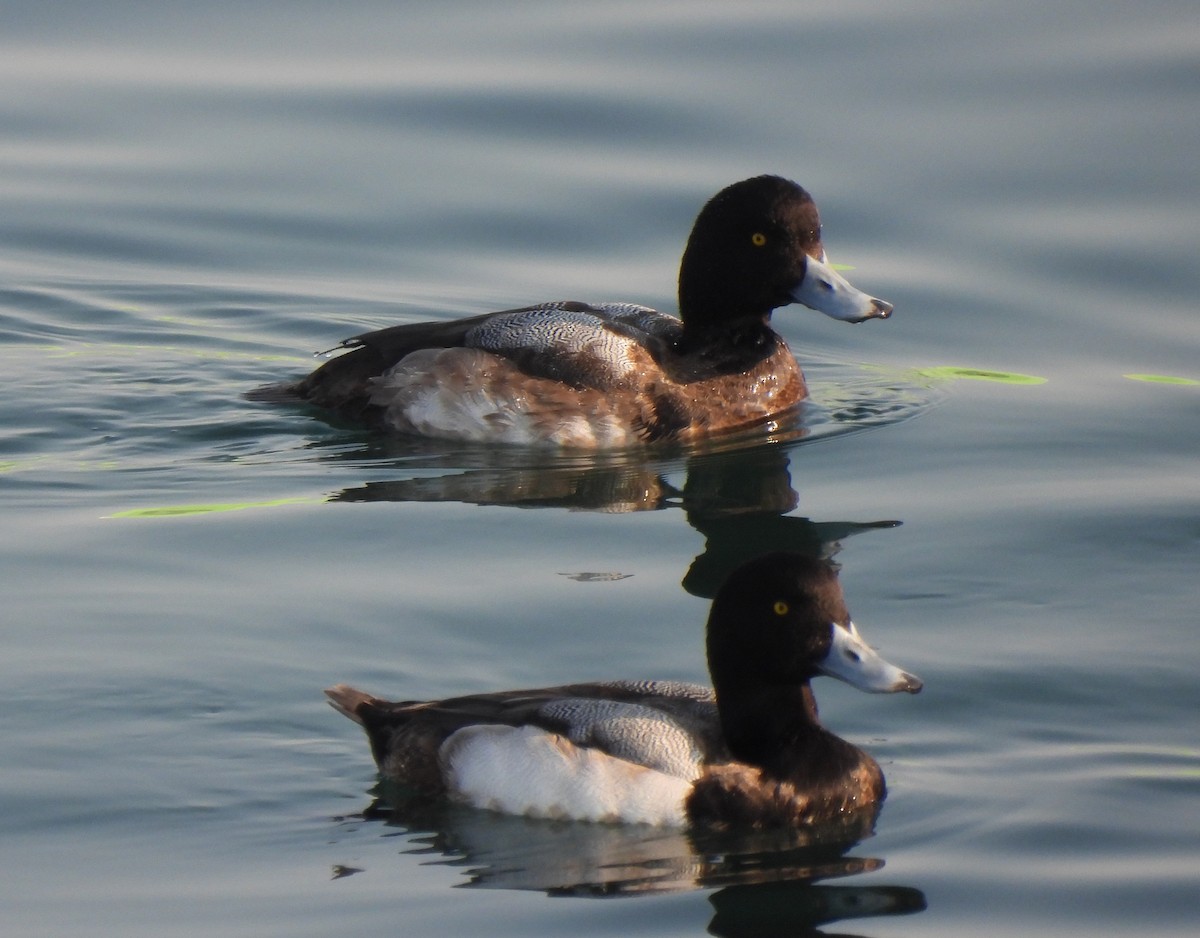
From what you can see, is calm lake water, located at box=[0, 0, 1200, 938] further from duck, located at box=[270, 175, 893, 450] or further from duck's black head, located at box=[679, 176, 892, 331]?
duck's black head, located at box=[679, 176, 892, 331]

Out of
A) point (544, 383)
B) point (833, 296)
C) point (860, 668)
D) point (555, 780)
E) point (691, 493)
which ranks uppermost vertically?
point (833, 296)

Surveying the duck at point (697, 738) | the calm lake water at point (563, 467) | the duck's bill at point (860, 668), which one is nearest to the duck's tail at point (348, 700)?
the duck at point (697, 738)

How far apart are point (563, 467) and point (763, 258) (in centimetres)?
174

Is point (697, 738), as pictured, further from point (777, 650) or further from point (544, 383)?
point (544, 383)

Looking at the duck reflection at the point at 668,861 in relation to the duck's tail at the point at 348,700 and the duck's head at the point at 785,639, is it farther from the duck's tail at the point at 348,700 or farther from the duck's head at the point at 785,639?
the duck's head at the point at 785,639

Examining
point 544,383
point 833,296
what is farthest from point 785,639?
point 833,296

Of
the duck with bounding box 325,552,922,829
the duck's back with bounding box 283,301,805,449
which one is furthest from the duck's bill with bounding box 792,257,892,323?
the duck with bounding box 325,552,922,829

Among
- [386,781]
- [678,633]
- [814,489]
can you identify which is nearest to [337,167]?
[814,489]

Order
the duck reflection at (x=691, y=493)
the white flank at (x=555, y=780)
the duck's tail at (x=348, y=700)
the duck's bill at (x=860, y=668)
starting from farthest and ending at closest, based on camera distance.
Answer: the duck reflection at (x=691, y=493)
the duck's tail at (x=348, y=700)
the duck's bill at (x=860, y=668)
the white flank at (x=555, y=780)

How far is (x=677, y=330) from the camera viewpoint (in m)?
12.1

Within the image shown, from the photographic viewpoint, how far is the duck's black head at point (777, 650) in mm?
7348

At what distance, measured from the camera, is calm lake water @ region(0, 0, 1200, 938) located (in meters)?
6.88

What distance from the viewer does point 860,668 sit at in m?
7.36

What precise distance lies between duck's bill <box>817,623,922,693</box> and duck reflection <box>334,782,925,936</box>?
1.45 feet
